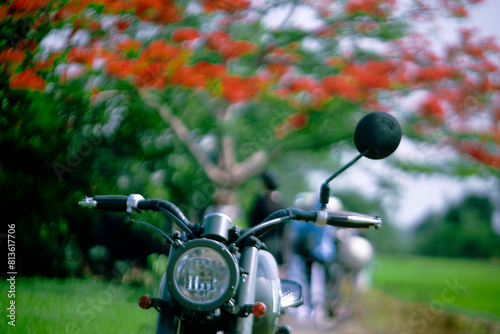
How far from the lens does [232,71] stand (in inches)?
301

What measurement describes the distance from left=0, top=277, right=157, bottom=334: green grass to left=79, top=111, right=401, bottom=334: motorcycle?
5.72 ft

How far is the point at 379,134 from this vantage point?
71.6 inches

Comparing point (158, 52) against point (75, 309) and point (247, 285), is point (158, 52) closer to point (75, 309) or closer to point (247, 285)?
point (75, 309)

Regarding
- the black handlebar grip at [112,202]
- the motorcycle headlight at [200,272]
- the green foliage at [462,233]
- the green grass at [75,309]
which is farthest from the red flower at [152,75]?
the green foliage at [462,233]

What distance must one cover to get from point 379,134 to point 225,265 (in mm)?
725

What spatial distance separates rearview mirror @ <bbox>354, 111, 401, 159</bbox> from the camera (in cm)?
182

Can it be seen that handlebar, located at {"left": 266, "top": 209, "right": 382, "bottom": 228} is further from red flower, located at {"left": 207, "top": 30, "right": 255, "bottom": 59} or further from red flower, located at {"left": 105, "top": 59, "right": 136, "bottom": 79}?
red flower, located at {"left": 207, "top": 30, "right": 255, "bottom": 59}

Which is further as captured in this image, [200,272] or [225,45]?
[225,45]

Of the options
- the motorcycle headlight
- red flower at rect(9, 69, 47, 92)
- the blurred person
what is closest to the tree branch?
the blurred person

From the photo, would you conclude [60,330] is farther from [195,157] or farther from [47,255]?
[195,157]

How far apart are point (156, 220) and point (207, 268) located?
4.00 m

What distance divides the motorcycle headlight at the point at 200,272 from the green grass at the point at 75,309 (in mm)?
1950

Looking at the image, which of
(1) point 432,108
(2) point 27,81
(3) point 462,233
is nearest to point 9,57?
(2) point 27,81

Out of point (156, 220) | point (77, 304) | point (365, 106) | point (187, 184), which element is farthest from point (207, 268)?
point (365, 106)
